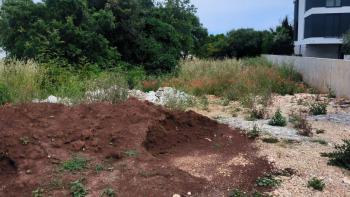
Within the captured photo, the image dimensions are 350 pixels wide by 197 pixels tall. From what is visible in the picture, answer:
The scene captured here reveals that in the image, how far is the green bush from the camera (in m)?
8.52

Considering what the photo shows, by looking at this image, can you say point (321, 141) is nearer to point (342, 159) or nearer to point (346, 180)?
point (342, 159)

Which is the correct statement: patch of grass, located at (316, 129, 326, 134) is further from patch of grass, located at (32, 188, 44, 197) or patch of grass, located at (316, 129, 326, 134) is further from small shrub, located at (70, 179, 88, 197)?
patch of grass, located at (32, 188, 44, 197)

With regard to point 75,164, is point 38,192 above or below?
below

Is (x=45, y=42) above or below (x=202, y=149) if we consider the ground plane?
above

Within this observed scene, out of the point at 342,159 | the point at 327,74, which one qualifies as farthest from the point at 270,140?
the point at 327,74

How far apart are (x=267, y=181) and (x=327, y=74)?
10.9 m

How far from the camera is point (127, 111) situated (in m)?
6.54

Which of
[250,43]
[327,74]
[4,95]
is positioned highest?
[250,43]

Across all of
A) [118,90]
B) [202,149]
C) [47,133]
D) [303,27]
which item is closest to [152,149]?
[202,149]

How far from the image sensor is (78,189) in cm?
438

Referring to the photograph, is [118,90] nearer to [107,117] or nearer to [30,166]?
[107,117]

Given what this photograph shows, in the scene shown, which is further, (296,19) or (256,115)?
(296,19)

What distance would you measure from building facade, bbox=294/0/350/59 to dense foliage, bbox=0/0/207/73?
19526mm

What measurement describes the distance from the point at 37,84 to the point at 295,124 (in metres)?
5.93
